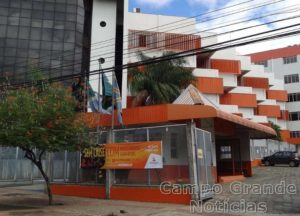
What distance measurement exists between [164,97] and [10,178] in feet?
44.7

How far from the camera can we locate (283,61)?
7381 centimetres

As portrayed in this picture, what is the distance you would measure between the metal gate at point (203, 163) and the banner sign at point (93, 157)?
4.85 m

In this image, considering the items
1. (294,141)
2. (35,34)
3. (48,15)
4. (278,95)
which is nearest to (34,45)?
(35,34)

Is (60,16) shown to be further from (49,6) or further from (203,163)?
(203,163)

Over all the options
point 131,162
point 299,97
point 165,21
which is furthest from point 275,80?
point 131,162

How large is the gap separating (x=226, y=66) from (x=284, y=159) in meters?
18.5

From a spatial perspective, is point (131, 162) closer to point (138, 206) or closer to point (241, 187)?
point (138, 206)

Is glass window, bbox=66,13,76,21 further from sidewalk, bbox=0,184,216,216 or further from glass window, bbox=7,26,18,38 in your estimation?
sidewalk, bbox=0,184,216,216

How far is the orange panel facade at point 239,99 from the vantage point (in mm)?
56625

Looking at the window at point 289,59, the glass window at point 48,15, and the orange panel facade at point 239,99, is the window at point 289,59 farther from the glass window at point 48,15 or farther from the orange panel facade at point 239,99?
the glass window at point 48,15

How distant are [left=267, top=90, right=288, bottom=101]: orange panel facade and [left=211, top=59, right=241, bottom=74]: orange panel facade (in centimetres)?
1247

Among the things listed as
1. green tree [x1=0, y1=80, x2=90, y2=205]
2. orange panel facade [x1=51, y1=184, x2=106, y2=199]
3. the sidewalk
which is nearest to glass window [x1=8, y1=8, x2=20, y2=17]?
orange panel facade [x1=51, y1=184, x2=106, y2=199]

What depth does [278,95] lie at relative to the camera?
68188 mm

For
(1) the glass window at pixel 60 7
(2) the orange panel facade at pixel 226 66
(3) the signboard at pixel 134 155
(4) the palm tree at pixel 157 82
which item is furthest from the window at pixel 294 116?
(3) the signboard at pixel 134 155
